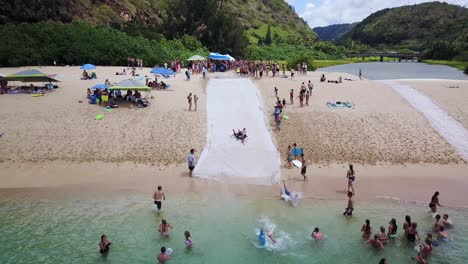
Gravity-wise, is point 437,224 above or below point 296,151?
below

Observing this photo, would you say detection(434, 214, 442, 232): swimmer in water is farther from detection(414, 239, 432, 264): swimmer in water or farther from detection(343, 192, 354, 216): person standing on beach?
detection(343, 192, 354, 216): person standing on beach

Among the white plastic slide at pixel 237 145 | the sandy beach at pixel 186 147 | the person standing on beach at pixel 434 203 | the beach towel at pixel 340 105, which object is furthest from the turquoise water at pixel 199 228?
the beach towel at pixel 340 105

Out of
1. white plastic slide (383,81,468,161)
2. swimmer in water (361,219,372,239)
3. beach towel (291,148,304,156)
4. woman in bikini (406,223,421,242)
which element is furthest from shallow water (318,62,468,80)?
swimmer in water (361,219,372,239)

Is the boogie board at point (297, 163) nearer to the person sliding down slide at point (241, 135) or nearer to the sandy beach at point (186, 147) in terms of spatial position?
the sandy beach at point (186, 147)

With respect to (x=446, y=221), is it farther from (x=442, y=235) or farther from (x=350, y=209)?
(x=350, y=209)

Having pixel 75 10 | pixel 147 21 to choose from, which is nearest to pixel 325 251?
pixel 75 10

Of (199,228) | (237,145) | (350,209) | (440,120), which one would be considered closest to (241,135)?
(237,145)
